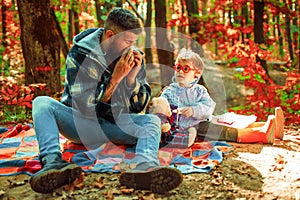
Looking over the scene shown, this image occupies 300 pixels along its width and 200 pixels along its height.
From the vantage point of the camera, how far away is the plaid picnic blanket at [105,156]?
279cm

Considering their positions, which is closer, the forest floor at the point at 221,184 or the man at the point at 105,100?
the forest floor at the point at 221,184

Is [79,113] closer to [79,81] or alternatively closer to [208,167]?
[79,81]

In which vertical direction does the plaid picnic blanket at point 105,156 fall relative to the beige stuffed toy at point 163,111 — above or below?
below

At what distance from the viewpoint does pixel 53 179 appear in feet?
7.31

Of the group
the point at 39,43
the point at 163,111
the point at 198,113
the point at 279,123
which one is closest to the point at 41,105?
the point at 163,111

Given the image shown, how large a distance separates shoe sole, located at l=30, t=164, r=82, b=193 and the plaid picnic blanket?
0.39 meters

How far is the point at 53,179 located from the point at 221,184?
1224 mm

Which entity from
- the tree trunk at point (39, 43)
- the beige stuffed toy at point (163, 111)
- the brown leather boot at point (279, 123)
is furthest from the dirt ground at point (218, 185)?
the tree trunk at point (39, 43)

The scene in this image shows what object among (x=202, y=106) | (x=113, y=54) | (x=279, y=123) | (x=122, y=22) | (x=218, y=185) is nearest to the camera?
(x=218, y=185)

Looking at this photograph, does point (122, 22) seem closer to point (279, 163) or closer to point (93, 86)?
point (93, 86)

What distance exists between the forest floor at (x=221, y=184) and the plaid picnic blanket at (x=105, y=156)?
9cm

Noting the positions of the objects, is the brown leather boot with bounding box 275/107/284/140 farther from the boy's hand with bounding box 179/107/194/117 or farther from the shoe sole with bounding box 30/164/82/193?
the shoe sole with bounding box 30/164/82/193

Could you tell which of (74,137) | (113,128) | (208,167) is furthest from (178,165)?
(74,137)

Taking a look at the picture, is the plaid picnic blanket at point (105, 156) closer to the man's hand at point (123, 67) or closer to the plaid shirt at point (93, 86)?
the plaid shirt at point (93, 86)
